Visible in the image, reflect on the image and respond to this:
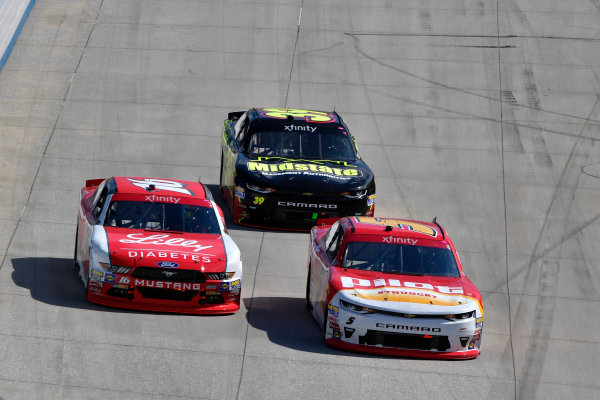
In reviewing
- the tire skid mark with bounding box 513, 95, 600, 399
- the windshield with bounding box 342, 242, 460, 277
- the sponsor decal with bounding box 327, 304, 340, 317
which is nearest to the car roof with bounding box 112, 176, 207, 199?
the windshield with bounding box 342, 242, 460, 277

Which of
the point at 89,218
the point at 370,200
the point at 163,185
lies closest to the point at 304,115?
the point at 370,200

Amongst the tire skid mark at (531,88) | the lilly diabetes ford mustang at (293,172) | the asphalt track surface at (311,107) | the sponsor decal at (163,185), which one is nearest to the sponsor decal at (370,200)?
the lilly diabetes ford mustang at (293,172)

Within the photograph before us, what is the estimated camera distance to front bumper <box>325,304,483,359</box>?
38.0ft

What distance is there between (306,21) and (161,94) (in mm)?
4944

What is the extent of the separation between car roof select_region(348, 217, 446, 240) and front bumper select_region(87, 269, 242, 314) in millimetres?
1697

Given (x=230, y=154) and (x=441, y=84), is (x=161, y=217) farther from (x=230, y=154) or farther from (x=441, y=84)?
(x=441, y=84)

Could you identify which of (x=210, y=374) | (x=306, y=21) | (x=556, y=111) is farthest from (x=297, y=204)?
(x=306, y=21)

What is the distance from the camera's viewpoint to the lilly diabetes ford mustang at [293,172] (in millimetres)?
16406

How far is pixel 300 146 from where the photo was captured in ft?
57.0

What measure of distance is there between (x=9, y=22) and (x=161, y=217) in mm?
11618

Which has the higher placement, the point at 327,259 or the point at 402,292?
the point at 402,292

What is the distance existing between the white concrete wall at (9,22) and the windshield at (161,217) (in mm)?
10311

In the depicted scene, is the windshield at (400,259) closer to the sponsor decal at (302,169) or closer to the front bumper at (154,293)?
the front bumper at (154,293)

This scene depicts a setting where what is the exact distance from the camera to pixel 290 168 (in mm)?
16734
